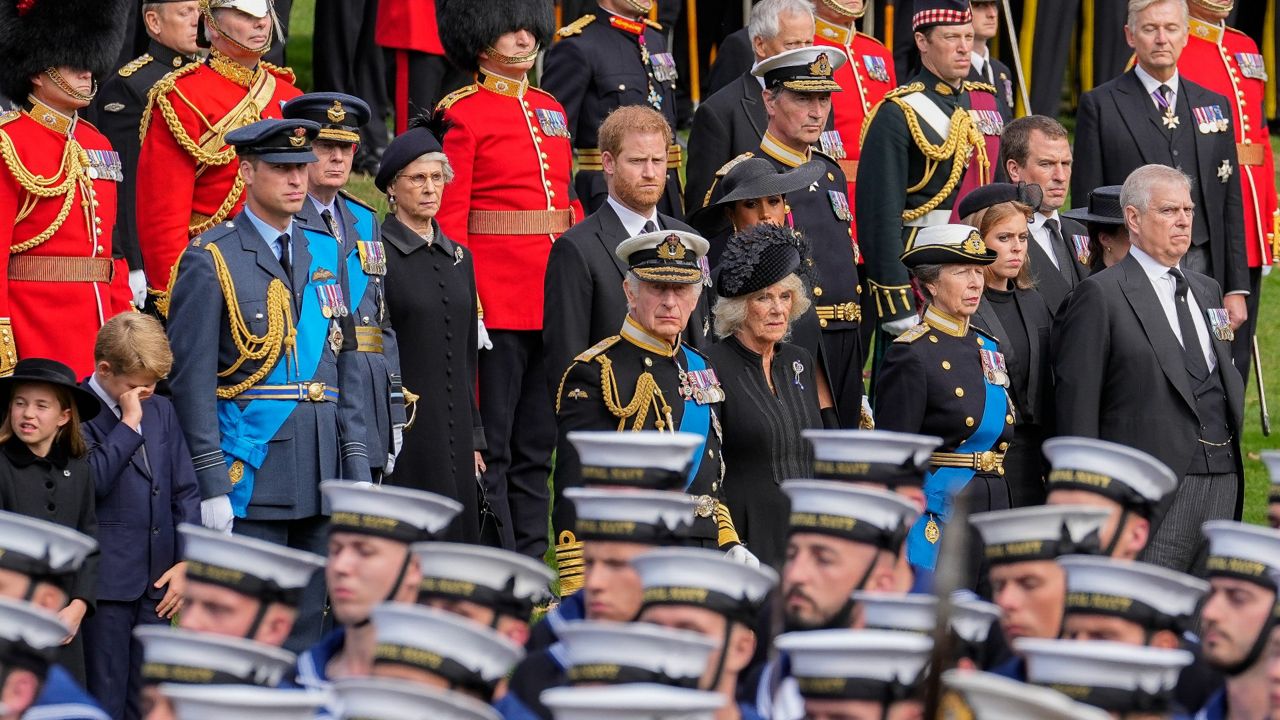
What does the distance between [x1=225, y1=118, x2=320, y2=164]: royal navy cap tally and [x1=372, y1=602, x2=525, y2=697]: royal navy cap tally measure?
2.98 m

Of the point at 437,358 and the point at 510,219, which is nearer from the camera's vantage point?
the point at 437,358

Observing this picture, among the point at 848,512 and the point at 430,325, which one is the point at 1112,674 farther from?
the point at 430,325

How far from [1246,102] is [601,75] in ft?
10.9

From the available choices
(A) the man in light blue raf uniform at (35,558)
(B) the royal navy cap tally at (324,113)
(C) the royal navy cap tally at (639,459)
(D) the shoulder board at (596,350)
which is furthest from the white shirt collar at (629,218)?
(A) the man in light blue raf uniform at (35,558)

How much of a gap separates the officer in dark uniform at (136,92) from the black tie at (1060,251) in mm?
3489

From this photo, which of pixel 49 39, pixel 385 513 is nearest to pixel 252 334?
pixel 49 39

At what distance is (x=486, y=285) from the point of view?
31.1 ft

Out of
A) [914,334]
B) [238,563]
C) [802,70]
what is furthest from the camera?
[802,70]

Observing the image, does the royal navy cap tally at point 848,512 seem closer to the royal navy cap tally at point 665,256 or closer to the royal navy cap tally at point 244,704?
the royal navy cap tally at point 244,704

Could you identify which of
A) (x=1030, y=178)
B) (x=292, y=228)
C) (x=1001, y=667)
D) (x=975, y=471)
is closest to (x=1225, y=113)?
(x=1030, y=178)

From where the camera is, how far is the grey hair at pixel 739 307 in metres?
8.11

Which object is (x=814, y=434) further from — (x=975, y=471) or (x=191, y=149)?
(x=191, y=149)

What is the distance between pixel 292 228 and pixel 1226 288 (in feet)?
15.3

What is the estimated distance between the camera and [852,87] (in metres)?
10.9
